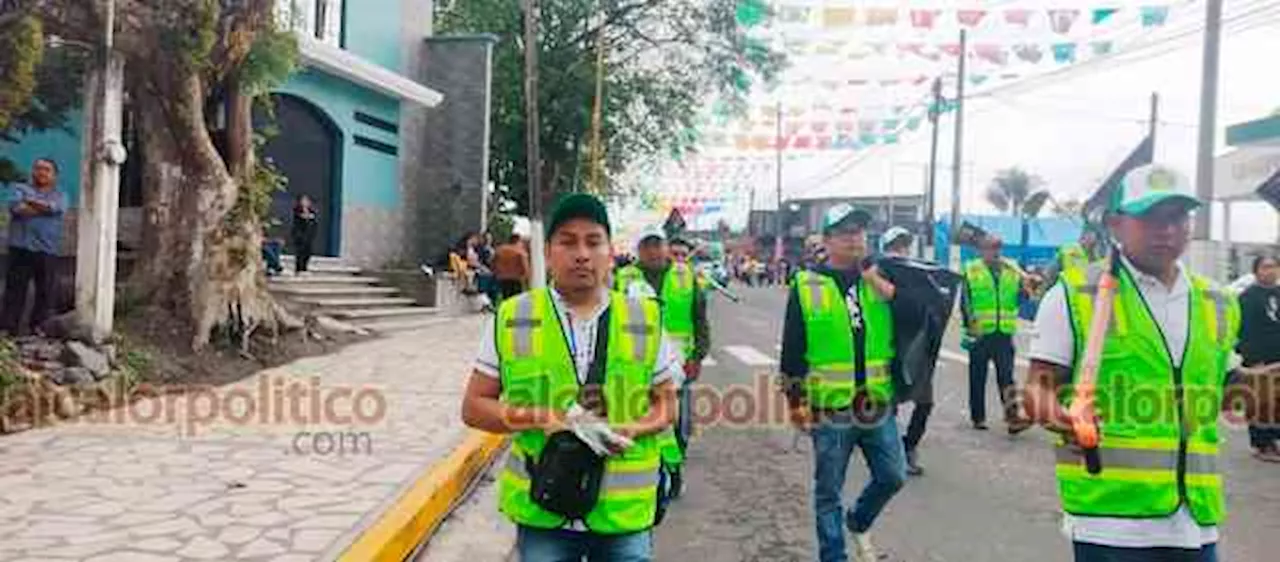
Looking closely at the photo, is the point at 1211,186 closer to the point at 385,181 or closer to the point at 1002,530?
the point at 1002,530

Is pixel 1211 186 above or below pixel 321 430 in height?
above

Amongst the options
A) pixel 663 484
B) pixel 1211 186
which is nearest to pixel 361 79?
pixel 1211 186

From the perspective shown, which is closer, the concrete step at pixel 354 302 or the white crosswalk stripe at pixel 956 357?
the white crosswalk stripe at pixel 956 357

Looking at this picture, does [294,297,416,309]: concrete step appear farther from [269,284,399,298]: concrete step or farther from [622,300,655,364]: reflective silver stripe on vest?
[622,300,655,364]: reflective silver stripe on vest

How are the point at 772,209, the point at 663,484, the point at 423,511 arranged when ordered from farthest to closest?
1. the point at 772,209
2. the point at 423,511
3. the point at 663,484

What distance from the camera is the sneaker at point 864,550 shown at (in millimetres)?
5238

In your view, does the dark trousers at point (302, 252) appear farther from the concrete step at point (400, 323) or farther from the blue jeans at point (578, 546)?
the blue jeans at point (578, 546)

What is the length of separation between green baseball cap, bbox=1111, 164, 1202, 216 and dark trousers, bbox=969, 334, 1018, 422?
644cm

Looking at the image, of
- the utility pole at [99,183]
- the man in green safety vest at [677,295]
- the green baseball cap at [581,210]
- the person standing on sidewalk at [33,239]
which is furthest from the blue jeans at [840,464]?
the person standing on sidewalk at [33,239]

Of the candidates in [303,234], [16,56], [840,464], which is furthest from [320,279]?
[840,464]

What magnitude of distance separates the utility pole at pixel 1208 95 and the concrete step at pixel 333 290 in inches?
491

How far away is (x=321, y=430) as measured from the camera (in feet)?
26.3

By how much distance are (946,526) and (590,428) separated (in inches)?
150

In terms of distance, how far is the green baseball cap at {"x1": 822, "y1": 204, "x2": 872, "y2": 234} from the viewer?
15.9 feet
